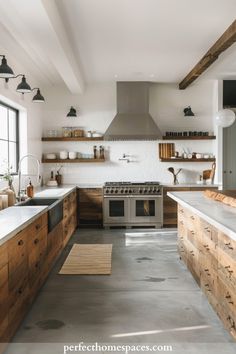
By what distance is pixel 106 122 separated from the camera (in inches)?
286

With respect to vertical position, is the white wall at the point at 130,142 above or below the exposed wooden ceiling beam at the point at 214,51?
below

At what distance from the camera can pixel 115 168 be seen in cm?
730

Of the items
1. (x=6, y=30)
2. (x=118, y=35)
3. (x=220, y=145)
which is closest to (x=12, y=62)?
(x=6, y=30)

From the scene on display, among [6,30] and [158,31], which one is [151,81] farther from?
[6,30]

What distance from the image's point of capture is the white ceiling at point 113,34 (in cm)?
347

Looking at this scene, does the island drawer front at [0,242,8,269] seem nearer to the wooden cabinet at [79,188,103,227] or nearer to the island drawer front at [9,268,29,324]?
the island drawer front at [9,268,29,324]

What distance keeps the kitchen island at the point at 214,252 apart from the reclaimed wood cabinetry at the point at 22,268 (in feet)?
4.82

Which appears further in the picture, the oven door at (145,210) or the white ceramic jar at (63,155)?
the white ceramic jar at (63,155)

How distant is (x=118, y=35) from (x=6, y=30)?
1337 mm

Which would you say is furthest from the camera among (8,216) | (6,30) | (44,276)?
(6,30)

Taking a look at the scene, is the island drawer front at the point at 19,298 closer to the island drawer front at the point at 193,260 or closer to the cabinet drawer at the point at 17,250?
the cabinet drawer at the point at 17,250

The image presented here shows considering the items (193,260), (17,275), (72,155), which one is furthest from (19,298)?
(72,155)

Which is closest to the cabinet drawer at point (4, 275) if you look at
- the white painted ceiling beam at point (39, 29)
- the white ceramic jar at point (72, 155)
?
the white painted ceiling beam at point (39, 29)

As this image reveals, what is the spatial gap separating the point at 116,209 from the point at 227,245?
4262 mm
